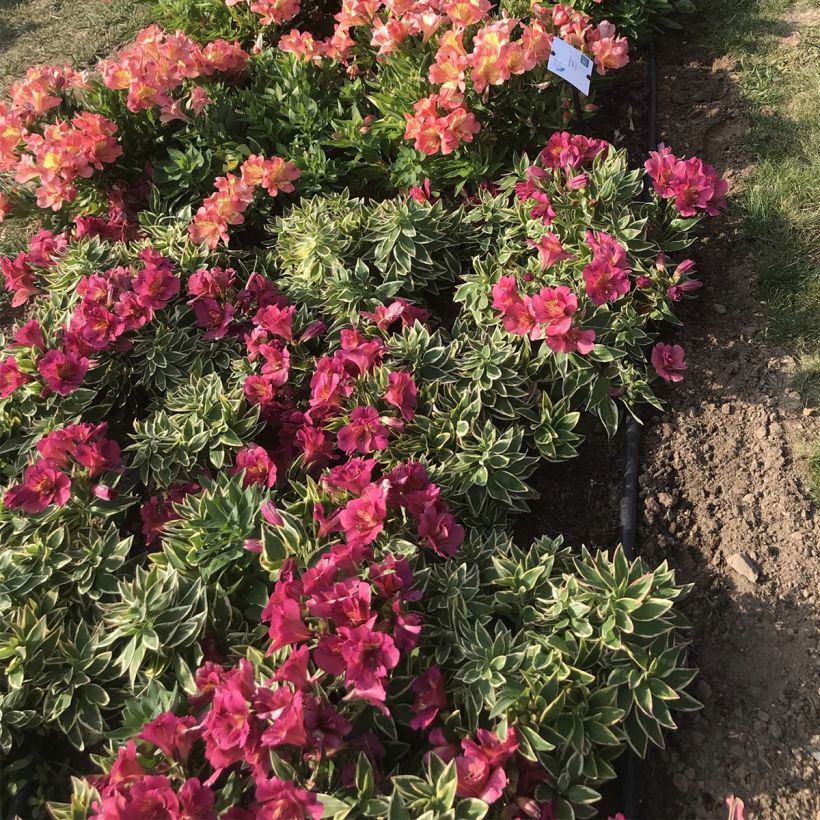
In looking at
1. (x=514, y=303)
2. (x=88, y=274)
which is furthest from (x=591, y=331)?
(x=88, y=274)

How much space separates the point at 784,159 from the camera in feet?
10.8

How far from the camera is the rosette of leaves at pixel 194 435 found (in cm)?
248

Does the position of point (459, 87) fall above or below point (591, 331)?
above

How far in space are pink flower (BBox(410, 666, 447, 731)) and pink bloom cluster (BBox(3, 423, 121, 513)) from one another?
1172 mm

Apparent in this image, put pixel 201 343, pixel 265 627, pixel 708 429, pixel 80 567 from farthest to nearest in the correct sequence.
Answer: pixel 201 343 < pixel 708 429 < pixel 80 567 < pixel 265 627

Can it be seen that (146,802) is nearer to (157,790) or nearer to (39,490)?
(157,790)

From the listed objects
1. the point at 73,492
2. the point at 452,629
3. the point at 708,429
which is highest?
Result: the point at 73,492

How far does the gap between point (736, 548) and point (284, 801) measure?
5.20 ft

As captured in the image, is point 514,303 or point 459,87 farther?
point 459,87

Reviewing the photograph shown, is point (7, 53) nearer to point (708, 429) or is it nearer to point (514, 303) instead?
point (514, 303)

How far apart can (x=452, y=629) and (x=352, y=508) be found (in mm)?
442

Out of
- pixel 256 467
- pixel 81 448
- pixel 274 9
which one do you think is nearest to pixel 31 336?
pixel 81 448

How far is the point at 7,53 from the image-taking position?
530 cm

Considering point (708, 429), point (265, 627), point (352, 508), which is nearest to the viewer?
point (352, 508)
